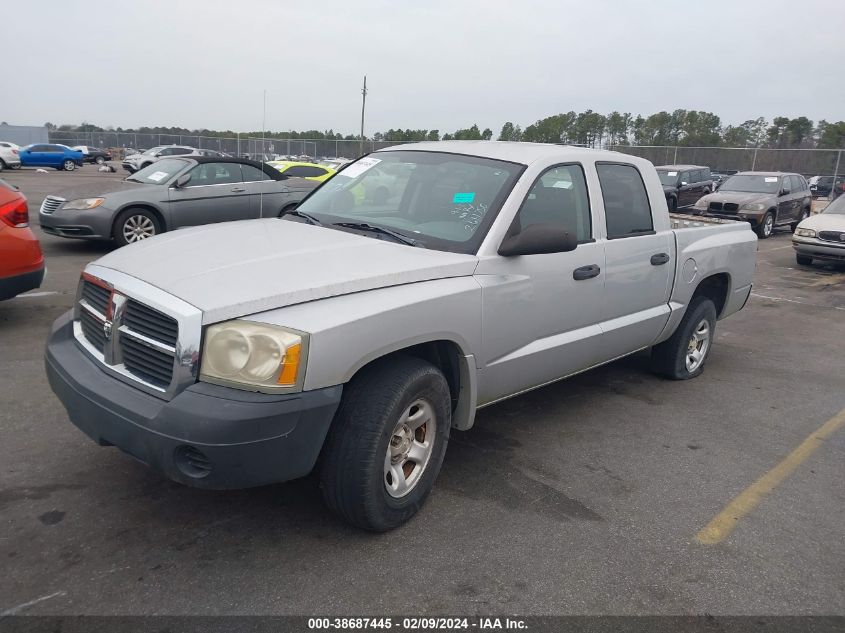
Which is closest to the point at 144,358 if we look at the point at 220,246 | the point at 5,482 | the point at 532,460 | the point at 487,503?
the point at 220,246

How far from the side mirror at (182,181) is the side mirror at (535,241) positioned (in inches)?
310

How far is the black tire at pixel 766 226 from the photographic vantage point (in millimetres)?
16984

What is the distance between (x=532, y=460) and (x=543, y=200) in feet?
5.13

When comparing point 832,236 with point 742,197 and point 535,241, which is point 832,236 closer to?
point 742,197

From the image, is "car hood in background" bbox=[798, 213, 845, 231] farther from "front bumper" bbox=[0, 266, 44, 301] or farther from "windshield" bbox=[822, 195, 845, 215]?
"front bumper" bbox=[0, 266, 44, 301]

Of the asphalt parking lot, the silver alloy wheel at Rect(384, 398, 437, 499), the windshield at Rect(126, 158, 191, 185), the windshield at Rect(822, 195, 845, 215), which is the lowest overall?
the asphalt parking lot

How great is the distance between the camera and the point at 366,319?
2.90 metres

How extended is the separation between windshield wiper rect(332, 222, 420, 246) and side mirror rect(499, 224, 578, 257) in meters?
0.49

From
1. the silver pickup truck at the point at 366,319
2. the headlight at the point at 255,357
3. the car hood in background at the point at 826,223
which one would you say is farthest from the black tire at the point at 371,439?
the car hood in background at the point at 826,223

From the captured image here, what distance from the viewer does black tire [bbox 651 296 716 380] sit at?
5.64 m

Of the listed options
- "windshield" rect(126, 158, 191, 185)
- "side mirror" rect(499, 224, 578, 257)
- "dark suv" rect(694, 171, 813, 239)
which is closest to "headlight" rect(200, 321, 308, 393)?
"side mirror" rect(499, 224, 578, 257)

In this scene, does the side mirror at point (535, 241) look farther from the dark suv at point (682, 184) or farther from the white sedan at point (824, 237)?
the dark suv at point (682, 184)

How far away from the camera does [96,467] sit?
3715mm

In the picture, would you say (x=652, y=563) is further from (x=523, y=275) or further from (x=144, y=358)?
(x=144, y=358)
